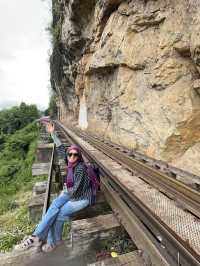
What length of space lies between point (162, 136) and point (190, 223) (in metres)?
6.19

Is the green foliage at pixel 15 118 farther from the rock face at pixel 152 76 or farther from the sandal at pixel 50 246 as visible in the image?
the sandal at pixel 50 246

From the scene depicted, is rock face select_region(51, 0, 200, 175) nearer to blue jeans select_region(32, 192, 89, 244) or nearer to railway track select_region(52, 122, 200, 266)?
railway track select_region(52, 122, 200, 266)

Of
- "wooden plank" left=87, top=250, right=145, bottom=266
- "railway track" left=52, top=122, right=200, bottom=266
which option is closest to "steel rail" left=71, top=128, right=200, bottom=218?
"railway track" left=52, top=122, right=200, bottom=266

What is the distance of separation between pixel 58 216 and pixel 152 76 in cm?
806

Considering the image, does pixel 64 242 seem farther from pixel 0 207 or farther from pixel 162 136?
pixel 162 136

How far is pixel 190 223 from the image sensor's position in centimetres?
323

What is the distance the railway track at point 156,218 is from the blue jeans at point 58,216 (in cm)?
62

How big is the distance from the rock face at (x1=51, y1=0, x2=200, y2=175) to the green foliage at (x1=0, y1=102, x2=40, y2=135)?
47579 mm

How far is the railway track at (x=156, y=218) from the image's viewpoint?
2402 mm

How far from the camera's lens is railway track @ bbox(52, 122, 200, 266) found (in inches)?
94.6

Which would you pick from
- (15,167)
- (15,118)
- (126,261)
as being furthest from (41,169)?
(15,118)

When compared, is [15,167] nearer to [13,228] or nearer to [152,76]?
[152,76]

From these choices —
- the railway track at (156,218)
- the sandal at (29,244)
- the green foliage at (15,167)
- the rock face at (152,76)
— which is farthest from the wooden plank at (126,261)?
the green foliage at (15,167)

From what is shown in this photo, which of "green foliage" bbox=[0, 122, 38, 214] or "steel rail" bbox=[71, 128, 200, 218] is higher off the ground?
"steel rail" bbox=[71, 128, 200, 218]
